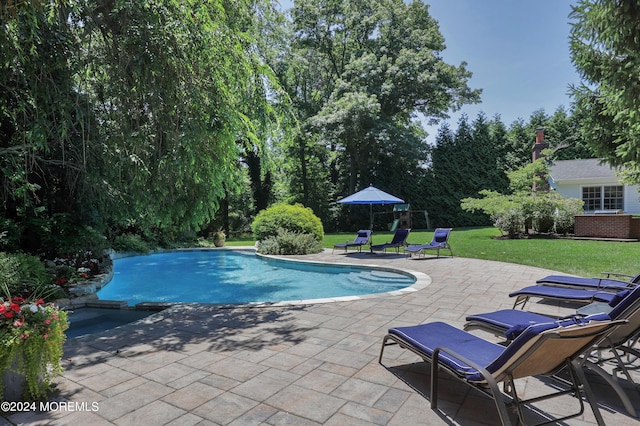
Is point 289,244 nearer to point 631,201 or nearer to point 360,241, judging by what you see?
point 360,241

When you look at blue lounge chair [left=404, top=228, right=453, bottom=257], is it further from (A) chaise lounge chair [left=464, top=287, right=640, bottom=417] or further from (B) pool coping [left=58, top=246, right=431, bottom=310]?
(A) chaise lounge chair [left=464, top=287, right=640, bottom=417]

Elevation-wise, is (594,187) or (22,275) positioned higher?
(594,187)

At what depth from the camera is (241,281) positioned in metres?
10.2

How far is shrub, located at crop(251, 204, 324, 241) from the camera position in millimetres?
14102

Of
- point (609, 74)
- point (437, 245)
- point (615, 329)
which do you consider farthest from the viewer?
point (437, 245)

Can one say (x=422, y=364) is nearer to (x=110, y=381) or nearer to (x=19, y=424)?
(x=110, y=381)

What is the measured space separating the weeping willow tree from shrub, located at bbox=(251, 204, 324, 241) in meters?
7.51

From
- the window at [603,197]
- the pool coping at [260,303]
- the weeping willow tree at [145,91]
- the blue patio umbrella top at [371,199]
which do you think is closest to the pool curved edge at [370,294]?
the pool coping at [260,303]

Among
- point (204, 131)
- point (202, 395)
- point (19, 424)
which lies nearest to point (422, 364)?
point (202, 395)

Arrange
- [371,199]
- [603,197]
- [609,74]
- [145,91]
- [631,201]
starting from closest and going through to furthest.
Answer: [145,91] → [609,74] → [371,199] → [631,201] → [603,197]

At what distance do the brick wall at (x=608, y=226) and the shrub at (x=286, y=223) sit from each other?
10296 mm

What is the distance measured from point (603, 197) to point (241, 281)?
20649 millimetres

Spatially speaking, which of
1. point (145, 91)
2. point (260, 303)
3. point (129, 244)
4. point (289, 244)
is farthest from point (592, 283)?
point (129, 244)

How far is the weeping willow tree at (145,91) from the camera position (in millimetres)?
4559
